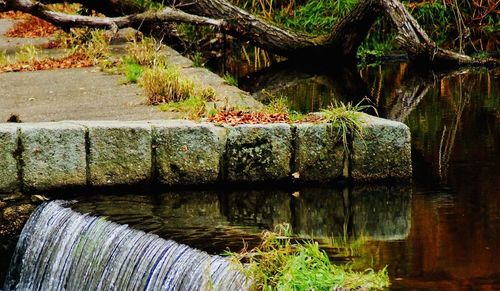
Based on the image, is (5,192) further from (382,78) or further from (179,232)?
(382,78)

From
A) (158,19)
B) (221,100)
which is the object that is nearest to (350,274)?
(221,100)

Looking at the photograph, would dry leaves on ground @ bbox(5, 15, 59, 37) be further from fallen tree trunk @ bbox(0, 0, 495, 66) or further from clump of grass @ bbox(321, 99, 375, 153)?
clump of grass @ bbox(321, 99, 375, 153)

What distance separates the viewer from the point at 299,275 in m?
4.83

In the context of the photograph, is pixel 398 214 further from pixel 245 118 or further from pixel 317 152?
pixel 245 118

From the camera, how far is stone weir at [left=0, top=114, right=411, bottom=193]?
22.7 feet

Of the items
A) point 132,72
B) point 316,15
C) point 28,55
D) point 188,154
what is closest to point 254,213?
point 188,154

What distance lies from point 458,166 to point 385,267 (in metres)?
2.89

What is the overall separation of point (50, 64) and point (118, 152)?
510 centimetres

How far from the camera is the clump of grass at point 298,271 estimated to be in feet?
15.7

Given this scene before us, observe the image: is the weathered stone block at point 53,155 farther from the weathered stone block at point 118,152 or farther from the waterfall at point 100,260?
the waterfall at point 100,260

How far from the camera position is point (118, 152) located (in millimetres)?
6984

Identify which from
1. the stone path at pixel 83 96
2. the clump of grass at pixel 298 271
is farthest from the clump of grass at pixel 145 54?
the clump of grass at pixel 298 271

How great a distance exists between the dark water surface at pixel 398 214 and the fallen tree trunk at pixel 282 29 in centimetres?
344

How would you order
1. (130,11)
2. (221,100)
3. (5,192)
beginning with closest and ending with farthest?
(5,192)
(221,100)
(130,11)
